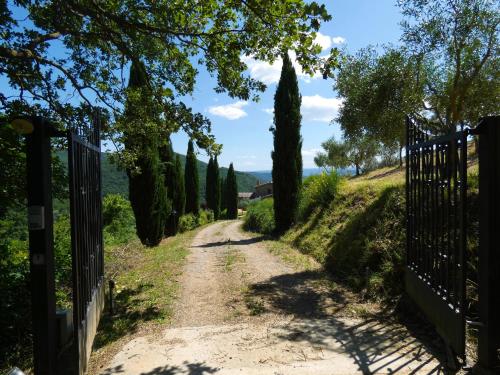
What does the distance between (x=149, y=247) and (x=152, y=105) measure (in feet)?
32.1

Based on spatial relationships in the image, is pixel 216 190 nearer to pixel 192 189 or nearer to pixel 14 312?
pixel 192 189

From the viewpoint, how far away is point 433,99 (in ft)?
31.9

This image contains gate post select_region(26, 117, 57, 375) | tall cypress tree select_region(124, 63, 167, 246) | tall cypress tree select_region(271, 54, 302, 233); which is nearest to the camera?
gate post select_region(26, 117, 57, 375)

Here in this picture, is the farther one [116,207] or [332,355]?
[116,207]

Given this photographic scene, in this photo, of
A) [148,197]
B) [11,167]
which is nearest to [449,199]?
[11,167]

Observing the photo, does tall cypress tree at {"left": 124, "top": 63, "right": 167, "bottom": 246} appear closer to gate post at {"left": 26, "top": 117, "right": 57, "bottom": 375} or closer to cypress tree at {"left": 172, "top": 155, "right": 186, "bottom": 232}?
cypress tree at {"left": 172, "top": 155, "right": 186, "bottom": 232}

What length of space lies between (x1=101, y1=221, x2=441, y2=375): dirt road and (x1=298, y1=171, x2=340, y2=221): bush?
612 cm

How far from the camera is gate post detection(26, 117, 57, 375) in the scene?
2.80 meters

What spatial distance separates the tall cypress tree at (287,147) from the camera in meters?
15.4

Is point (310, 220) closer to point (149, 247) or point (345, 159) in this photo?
point (149, 247)

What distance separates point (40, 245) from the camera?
2822mm

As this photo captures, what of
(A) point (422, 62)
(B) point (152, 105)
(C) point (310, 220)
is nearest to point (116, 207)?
(C) point (310, 220)

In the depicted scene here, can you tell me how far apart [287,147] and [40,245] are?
13377 millimetres

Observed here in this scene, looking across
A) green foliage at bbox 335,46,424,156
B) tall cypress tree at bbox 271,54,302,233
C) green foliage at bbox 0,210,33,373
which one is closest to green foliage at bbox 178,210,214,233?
tall cypress tree at bbox 271,54,302,233
